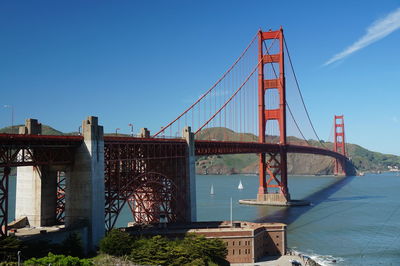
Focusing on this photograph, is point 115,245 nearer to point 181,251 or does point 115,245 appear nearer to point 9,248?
point 181,251

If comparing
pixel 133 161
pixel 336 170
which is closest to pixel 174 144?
pixel 133 161

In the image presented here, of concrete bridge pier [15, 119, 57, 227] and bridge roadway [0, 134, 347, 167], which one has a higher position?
bridge roadway [0, 134, 347, 167]

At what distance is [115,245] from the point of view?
96.8 ft

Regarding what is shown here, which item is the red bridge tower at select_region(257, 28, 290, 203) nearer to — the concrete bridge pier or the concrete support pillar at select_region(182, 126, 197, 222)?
the concrete support pillar at select_region(182, 126, 197, 222)

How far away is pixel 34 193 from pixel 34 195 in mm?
162

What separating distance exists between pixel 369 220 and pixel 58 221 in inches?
1627

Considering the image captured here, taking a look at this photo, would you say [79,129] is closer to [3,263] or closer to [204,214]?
[3,263]

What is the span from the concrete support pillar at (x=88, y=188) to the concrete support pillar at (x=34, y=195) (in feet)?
11.7

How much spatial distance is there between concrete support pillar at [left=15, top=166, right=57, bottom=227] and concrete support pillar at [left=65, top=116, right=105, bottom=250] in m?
3.58

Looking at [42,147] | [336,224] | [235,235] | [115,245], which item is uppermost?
[42,147]

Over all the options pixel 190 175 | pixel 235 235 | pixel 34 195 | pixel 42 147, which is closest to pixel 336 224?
pixel 190 175

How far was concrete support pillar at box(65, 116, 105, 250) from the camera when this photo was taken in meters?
31.6

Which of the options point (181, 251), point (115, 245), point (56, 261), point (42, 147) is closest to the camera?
point (56, 261)

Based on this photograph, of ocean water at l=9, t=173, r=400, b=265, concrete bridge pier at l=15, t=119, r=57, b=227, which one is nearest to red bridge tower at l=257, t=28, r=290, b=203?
ocean water at l=9, t=173, r=400, b=265
